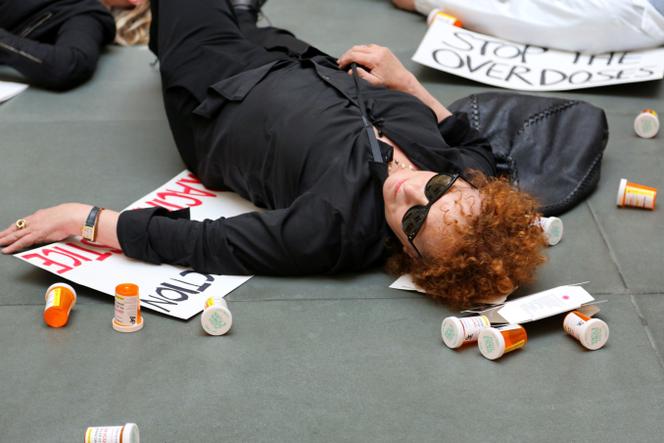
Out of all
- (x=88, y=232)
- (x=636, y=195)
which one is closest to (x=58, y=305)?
(x=88, y=232)

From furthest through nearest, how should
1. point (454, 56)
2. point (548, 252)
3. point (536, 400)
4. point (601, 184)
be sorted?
point (454, 56) → point (601, 184) → point (548, 252) → point (536, 400)

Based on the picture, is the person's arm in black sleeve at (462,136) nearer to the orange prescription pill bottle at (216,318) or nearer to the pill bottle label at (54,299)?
the orange prescription pill bottle at (216,318)

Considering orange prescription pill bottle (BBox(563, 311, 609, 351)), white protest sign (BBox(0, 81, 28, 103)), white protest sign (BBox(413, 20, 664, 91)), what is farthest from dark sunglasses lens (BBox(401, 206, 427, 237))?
white protest sign (BBox(0, 81, 28, 103))

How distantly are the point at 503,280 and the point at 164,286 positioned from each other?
90 centimetres

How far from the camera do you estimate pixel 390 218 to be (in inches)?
92.7

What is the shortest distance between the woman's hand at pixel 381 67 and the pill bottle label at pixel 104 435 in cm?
151

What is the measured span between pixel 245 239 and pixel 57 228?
0.56 m

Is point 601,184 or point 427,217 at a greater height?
point 427,217

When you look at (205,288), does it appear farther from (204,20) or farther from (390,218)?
(204,20)

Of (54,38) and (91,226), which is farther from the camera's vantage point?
(54,38)

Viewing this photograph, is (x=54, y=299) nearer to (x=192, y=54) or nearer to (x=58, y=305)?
(x=58, y=305)

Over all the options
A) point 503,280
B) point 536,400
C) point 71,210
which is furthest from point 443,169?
point 71,210

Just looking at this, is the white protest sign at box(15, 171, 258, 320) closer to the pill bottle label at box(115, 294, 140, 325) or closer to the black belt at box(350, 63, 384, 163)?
the pill bottle label at box(115, 294, 140, 325)

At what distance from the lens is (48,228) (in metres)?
2.48
